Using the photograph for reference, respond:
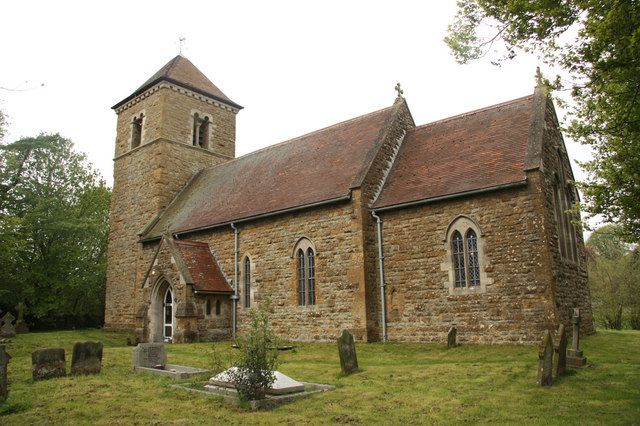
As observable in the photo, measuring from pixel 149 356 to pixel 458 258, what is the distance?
957 centimetres

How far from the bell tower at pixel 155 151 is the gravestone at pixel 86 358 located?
14.7m

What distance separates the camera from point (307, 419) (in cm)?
802

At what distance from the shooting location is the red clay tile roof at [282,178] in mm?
20391

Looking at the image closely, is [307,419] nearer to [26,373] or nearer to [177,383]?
[177,383]

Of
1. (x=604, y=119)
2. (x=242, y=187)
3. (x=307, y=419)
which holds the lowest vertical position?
(x=307, y=419)

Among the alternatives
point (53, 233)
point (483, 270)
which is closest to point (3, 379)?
point (483, 270)

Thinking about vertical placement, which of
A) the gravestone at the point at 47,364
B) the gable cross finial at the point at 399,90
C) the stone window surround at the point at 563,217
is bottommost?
the gravestone at the point at 47,364

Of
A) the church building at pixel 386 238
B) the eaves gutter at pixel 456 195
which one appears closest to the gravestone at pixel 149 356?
the church building at pixel 386 238

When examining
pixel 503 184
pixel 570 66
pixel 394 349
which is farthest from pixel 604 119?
pixel 394 349

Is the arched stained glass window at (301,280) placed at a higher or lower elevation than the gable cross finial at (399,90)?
lower

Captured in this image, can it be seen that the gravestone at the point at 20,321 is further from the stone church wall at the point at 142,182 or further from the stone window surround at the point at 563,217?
the stone window surround at the point at 563,217

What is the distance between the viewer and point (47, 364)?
11930 millimetres

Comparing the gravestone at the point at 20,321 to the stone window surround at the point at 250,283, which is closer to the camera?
the stone window surround at the point at 250,283

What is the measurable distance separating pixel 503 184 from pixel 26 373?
13855 mm
